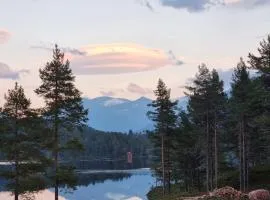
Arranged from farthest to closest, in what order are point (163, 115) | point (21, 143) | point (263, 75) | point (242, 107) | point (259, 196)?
point (163, 115) → point (242, 107) → point (263, 75) → point (21, 143) → point (259, 196)

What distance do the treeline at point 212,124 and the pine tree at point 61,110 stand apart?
17.2 m

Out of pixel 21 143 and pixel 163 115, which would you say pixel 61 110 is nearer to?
pixel 21 143

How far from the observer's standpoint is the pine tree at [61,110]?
1384 inches

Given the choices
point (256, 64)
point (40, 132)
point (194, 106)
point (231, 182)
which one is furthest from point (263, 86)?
point (40, 132)

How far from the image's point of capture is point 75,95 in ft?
119

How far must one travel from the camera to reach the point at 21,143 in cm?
3519

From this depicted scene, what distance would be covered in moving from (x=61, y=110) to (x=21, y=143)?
3843 mm

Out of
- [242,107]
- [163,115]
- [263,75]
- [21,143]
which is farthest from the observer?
[163,115]

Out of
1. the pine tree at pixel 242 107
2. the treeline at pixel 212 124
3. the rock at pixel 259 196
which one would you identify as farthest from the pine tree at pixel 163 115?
the rock at pixel 259 196

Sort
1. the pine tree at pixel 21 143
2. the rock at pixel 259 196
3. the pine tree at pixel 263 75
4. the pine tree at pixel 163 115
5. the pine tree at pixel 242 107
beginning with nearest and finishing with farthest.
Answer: the rock at pixel 259 196 < the pine tree at pixel 21 143 < the pine tree at pixel 263 75 < the pine tree at pixel 242 107 < the pine tree at pixel 163 115

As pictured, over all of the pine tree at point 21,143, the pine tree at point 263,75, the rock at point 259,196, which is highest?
the pine tree at point 263,75

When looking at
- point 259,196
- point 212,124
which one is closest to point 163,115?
point 212,124

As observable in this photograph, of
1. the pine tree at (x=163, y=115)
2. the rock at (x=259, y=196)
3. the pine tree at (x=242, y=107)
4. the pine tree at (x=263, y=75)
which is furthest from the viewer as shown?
the pine tree at (x=163, y=115)

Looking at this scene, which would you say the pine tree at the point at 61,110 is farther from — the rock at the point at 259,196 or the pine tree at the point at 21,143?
the rock at the point at 259,196
